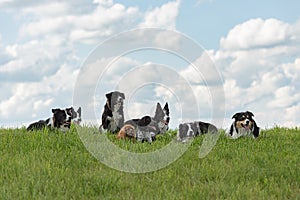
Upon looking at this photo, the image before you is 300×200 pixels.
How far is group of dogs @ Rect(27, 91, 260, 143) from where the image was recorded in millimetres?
16578

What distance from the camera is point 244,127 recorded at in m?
17.3

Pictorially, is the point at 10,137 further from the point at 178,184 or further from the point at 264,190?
the point at 264,190

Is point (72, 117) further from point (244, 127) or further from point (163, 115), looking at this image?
point (244, 127)

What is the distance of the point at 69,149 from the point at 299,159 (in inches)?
262

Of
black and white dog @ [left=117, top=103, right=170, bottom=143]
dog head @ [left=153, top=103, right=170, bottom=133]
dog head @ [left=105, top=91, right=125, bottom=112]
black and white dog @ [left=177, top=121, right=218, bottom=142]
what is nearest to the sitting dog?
dog head @ [left=105, top=91, right=125, bottom=112]

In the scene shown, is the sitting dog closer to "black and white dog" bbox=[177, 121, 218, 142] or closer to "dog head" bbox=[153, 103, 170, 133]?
"dog head" bbox=[153, 103, 170, 133]

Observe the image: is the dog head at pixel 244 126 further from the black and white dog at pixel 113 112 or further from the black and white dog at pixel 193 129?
the black and white dog at pixel 113 112

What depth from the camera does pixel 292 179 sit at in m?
12.1

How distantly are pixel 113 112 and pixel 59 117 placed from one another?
2.06 meters

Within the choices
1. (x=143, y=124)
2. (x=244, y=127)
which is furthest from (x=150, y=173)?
(x=244, y=127)

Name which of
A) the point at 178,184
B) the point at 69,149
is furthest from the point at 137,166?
the point at 69,149

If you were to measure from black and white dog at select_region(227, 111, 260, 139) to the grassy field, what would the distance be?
3.42 feet

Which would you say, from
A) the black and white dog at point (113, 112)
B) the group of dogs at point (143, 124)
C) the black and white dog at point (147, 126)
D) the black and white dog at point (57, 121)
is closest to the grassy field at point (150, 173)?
the black and white dog at point (147, 126)

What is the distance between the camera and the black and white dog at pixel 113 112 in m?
18.6
